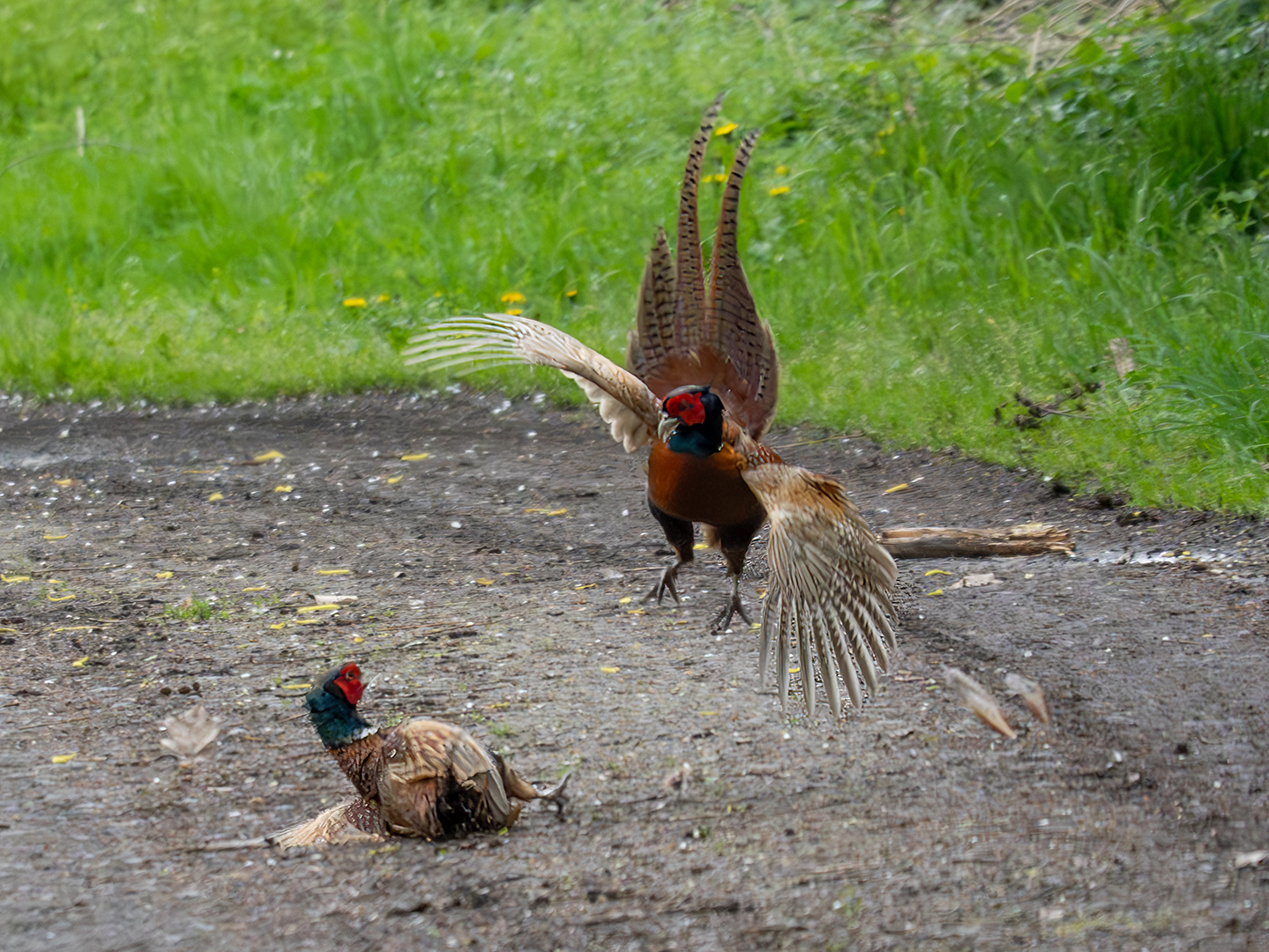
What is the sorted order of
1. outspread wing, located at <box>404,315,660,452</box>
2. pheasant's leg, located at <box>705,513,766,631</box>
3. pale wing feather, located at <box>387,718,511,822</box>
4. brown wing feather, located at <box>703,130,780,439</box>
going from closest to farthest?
pale wing feather, located at <box>387,718,511,822</box> → pheasant's leg, located at <box>705,513,766,631</box> → outspread wing, located at <box>404,315,660,452</box> → brown wing feather, located at <box>703,130,780,439</box>

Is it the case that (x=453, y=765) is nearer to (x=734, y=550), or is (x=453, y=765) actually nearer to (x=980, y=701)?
(x=980, y=701)

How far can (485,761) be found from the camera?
8.97 ft

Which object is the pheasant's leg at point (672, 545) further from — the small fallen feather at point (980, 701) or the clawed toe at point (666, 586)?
the small fallen feather at point (980, 701)

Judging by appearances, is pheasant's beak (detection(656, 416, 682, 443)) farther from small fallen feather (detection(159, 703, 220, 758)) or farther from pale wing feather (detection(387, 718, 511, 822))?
small fallen feather (detection(159, 703, 220, 758))

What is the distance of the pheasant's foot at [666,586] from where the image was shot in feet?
14.2

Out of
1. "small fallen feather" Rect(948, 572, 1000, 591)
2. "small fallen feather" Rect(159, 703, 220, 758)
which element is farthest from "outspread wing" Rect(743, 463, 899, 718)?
"small fallen feather" Rect(159, 703, 220, 758)

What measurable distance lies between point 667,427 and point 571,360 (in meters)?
0.60

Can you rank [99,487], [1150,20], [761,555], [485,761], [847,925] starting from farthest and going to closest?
[1150,20] < [99,487] < [761,555] < [485,761] < [847,925]

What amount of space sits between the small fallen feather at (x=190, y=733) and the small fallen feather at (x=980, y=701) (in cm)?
184

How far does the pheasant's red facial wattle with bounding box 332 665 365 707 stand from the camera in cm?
281

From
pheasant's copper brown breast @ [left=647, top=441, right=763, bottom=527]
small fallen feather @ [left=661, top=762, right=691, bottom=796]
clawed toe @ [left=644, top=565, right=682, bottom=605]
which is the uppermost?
pheasant's copper brown breast @ [left=647, top=441, right=763, bottom=527]

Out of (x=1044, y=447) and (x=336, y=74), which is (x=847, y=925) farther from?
(x=336, y=74)

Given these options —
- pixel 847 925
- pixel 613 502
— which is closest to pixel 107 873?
pixel 847 925

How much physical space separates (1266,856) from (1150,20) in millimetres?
6717
